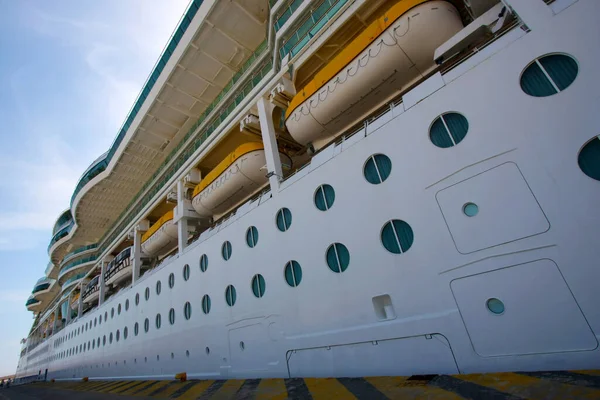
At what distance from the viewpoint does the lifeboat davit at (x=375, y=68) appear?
19.2ft

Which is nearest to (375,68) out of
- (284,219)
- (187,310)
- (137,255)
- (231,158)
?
(284,219)

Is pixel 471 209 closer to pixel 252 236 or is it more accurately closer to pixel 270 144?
pixel 252 236

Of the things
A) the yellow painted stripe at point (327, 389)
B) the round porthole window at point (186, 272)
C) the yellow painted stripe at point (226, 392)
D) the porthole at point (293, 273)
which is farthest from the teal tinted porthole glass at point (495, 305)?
the round porthole window at point (186, 272)

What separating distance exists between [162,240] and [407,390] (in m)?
13.9

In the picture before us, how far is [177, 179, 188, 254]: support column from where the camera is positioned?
11756 mm

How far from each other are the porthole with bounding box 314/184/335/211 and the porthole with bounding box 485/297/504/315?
3181 millimetres

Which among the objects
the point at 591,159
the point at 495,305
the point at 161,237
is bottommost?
the point at 495,305

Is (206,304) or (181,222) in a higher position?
(181,222)

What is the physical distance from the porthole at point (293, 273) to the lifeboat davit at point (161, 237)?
8.46 m

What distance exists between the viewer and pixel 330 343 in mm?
5438

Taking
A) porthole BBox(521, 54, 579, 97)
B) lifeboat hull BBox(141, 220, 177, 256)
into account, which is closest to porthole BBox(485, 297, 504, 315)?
porthole BBox(521, 54, 579, 97)

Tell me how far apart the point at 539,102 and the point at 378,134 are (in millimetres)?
2411

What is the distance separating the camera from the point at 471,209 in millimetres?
4246

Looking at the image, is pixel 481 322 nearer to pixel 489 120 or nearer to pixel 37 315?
pixel 489 120
